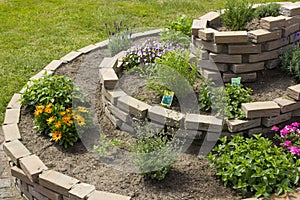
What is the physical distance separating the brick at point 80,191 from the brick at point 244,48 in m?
2.05

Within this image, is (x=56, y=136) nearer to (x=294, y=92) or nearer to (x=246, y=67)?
(x=246, y=67)

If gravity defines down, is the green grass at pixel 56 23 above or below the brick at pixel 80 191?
above

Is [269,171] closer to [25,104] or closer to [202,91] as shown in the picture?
[202,91]

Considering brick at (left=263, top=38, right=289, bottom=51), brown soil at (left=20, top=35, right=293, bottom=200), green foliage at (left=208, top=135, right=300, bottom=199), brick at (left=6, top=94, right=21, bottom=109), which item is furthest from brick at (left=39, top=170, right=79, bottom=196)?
brick at (left=263, top=38, right=289, bottom=51)

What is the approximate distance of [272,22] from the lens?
4848 mm

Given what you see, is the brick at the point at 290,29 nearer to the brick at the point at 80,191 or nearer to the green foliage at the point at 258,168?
the green foliage at the point at 258,168

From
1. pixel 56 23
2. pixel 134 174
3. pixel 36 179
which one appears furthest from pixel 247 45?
pixel 56 23

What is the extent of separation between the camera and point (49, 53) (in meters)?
6.83

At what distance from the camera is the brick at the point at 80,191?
363cm

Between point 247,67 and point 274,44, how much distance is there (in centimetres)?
39

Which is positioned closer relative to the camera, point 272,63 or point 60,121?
point 60,121

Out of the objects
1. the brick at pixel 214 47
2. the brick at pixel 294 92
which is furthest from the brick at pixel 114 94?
the brick at pixel 294 92

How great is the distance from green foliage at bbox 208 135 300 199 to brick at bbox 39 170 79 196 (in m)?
1.16

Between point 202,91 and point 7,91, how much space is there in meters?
2.58
